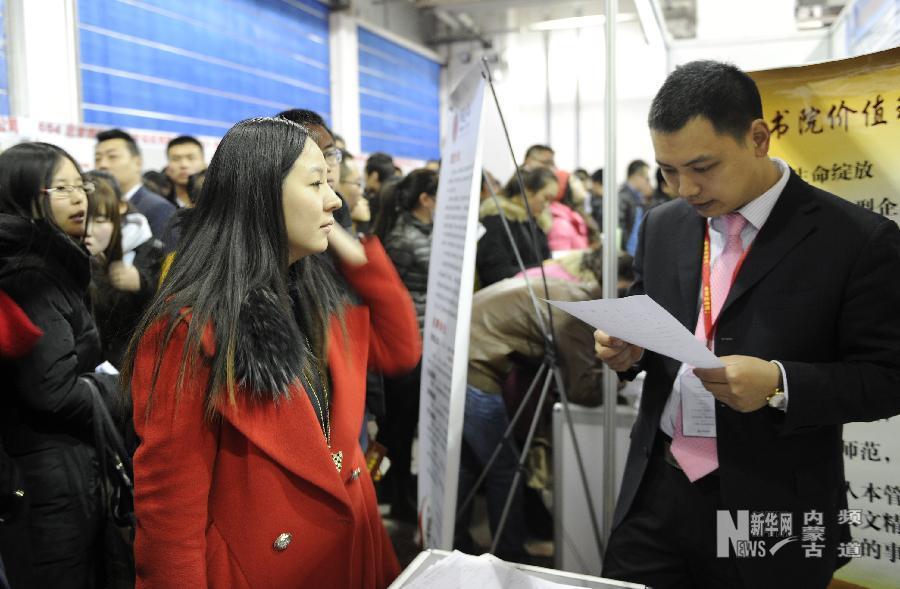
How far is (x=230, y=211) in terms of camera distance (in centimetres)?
116

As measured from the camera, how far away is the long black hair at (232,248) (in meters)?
1.10

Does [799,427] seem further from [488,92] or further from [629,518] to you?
[488,92]

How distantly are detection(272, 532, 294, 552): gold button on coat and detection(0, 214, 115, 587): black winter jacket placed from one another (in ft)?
2.94

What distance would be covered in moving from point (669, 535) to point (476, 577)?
647 millimetres

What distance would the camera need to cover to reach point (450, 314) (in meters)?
1.95

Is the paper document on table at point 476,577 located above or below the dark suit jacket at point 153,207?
below

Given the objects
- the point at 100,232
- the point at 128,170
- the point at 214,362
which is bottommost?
the point at 214,362

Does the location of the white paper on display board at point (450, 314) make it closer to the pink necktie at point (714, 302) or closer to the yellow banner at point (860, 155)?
the pink necktie at point (714, 302)

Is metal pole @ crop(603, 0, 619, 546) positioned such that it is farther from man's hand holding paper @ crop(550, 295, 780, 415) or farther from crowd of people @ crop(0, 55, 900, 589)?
man's hand holding paper @ crop(550, 295, 780, 415)

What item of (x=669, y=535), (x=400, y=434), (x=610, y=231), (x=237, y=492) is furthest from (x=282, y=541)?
(x=400, y=434)

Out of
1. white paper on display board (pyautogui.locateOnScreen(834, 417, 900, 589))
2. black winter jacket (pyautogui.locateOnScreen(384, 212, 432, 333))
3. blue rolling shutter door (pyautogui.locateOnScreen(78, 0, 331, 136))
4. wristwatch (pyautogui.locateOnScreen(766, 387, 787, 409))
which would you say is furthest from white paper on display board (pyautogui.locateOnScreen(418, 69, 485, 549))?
blue rolling shutter door (pyautogui.locateOnScreen(78, 0, 331, 136))

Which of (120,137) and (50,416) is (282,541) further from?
(120,137)

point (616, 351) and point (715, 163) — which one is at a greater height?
point (715, 163)

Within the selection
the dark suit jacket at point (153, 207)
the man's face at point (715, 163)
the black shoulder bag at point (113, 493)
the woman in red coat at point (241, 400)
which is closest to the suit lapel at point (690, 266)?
the man's face at point (715, 163)
